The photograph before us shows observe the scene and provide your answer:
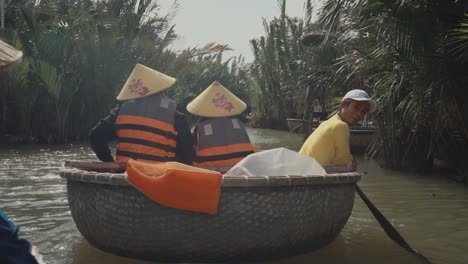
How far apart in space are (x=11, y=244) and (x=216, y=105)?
3276mm

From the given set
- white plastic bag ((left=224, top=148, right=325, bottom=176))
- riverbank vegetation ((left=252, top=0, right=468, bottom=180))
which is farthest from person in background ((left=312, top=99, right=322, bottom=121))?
white plastic bag ((left=224, top=148, right=325, bottom=176))

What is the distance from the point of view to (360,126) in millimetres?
11500

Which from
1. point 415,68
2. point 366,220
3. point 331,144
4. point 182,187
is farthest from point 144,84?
point 415,68

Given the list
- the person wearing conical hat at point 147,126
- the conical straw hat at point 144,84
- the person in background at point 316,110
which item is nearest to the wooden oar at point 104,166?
the person wearing conical hat at point 147,126

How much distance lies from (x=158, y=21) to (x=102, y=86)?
330 cm

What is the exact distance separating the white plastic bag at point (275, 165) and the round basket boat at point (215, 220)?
8.7 inches

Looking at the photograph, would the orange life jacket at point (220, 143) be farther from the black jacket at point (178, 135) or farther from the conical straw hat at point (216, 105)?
the black jacket at point (178, 135)

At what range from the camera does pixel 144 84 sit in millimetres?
4535

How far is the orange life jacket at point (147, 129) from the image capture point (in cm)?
439

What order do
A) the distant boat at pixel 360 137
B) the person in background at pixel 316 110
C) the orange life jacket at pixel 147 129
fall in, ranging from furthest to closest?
the person in background at pixel 316 110
the distant boat at pixel 360 137
the orange life jacket at pixel 147 129

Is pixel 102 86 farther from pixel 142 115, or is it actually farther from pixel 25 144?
pixel 142 115

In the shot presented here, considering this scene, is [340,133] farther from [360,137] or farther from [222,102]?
[360,137]

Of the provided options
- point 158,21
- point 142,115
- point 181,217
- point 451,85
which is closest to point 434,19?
point 451,85

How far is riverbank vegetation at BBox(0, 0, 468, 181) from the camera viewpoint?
6602 mm
